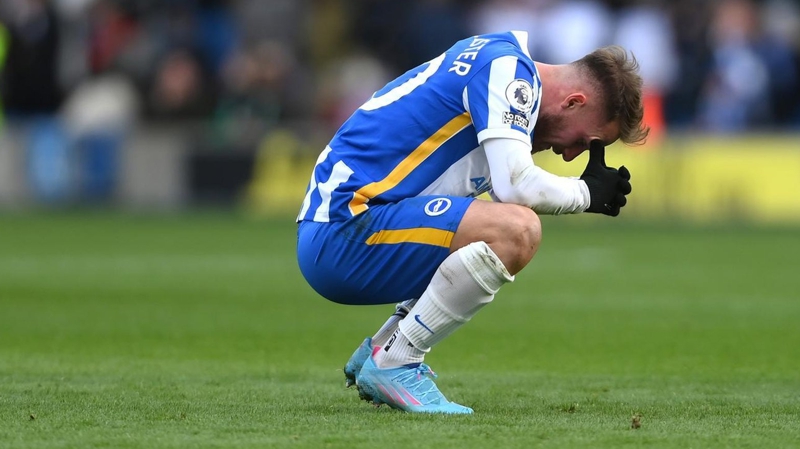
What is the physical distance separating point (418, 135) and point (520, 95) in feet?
1.52

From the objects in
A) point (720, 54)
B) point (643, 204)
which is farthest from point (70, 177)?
point (720, 54)

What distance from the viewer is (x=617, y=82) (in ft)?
18.8

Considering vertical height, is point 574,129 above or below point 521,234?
above

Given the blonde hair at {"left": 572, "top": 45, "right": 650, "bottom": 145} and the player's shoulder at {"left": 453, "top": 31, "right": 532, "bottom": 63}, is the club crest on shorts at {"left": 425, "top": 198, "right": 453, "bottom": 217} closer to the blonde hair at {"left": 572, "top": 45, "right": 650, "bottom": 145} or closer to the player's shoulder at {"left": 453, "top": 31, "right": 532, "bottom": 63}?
the player's shoulder at {"left": 453, "top": 31, "right": 532, "bottom": 63}

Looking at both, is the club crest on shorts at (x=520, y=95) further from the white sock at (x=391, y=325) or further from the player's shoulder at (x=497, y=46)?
the white sock at (x=391, y=325)

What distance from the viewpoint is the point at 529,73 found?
5.59 m

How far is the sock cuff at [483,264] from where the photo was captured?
5484 mm

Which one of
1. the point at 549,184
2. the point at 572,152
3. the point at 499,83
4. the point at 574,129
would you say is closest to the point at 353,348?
the point at 572,152

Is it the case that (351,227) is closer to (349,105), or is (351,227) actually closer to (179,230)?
(179,230)

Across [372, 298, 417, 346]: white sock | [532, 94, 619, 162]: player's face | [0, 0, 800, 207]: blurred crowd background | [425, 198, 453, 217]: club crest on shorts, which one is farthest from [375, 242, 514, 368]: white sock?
[0, 0, 800, 207]: blurred crowd background

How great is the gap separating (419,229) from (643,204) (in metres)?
12.6

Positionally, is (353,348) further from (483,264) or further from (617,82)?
(617,82)

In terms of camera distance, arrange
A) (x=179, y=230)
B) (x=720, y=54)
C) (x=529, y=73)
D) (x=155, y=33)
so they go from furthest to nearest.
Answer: (x=155, y=33), (x=720, y=54), (x=179, y=230), (x=529, y=73)

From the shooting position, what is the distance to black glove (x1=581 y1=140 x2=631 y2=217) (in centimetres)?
572
